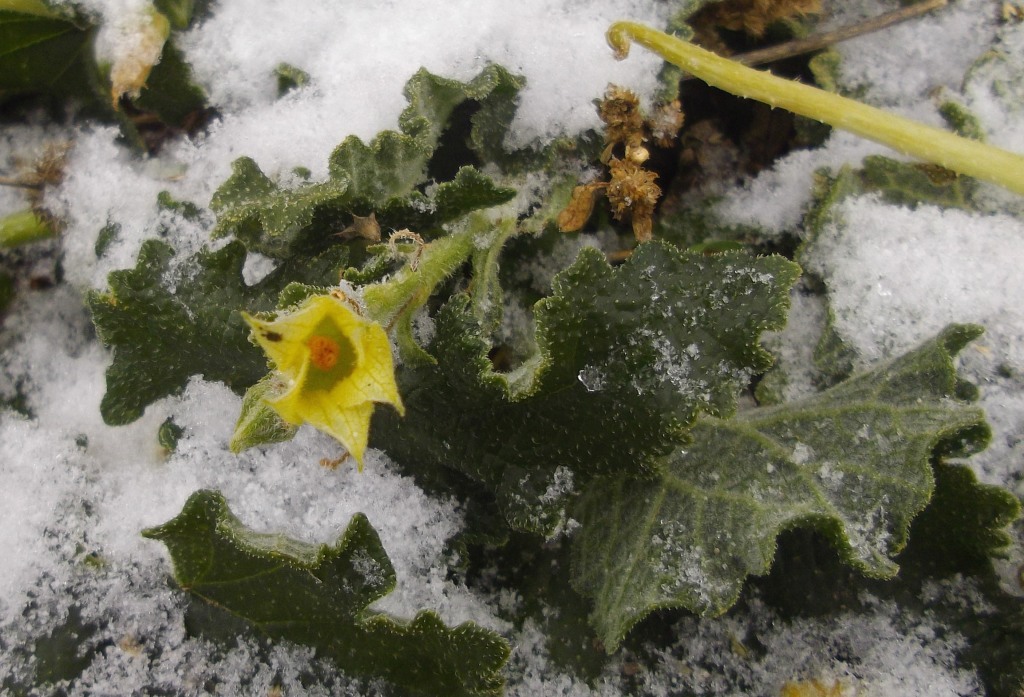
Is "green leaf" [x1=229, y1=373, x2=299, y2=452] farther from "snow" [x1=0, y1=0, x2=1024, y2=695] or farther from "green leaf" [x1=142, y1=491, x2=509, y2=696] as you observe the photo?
"snow" [x1=0, y1=0, x2=1024, y2=695]

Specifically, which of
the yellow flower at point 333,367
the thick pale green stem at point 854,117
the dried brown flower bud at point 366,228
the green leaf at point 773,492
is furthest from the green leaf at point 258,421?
the thick pale green stem at point 854,117

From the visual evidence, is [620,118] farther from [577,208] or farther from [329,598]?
[329,598]

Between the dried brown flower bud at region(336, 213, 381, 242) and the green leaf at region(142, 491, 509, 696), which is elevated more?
the dried brown flower bud at region(336, 213, 381, 242)

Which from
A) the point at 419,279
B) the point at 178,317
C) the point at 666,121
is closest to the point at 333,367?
the point at 419,279

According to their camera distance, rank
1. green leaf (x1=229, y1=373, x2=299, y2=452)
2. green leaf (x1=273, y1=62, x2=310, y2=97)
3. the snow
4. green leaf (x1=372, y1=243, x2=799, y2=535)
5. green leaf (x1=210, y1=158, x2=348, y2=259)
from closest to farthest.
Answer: green leaf (x1=229, y1=373, x2=299, y2=452), green leaf (x1=372, y1=243, x2=799, y2=535), green leaf (x1=210, y1=158, x2=348, y2=259), the snow, green leaf (x1=273, y1=62, x2=310, y2=97)

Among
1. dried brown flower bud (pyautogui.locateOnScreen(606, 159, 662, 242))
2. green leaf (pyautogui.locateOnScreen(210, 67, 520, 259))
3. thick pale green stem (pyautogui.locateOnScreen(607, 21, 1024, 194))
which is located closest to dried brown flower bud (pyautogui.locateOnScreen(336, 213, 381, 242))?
green leaf (pyautogui.locateOnScreen(210, 67, 520, 259))
